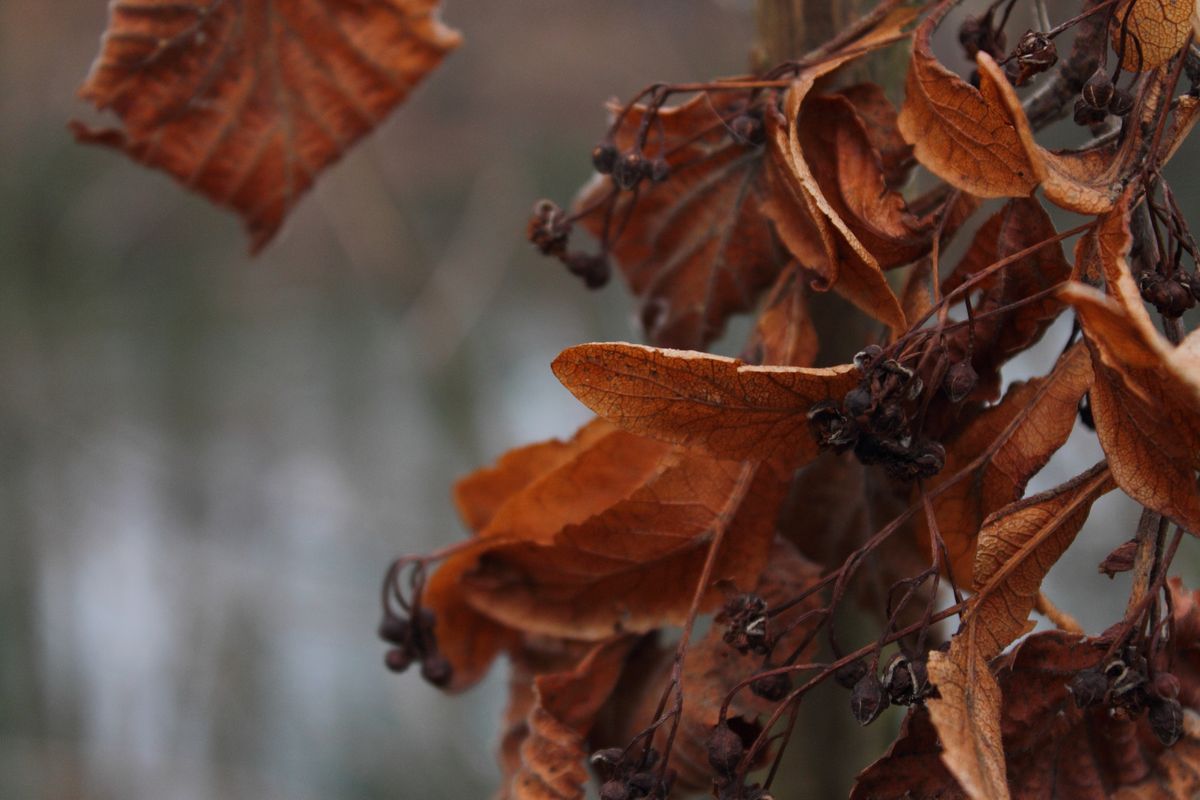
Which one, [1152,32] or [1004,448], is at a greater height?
[1152,32]

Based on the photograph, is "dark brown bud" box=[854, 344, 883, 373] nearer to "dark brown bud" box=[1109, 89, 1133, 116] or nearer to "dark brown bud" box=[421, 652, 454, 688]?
"dark brown bud" box=[1109, 89, 1133, 116]

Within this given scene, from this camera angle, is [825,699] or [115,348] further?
[115,348]

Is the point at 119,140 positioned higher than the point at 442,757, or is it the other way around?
the point at 119,140

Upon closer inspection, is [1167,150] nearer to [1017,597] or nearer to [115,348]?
[1017,597]

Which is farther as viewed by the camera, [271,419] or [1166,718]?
[271,419]

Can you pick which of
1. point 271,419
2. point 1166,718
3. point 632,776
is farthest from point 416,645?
point 271,419

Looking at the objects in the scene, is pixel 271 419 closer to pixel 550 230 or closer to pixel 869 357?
pixel 550 230

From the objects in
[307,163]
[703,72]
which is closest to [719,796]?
[307,163]
